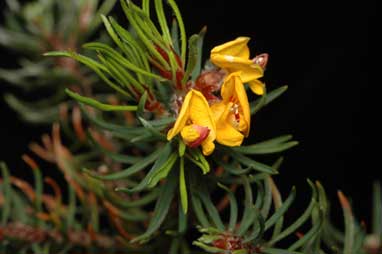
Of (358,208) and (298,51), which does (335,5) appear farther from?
(358,208)

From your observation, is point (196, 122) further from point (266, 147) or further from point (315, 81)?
point (315, 81)

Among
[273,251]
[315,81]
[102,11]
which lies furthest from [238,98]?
[315,81]

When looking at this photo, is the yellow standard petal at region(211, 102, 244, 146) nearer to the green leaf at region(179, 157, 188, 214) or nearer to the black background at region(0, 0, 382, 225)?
the green leaf at region(179, 157, 188, 214)

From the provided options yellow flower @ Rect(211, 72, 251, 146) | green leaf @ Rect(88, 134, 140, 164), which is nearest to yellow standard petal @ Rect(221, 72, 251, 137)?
yellow flower @ Rect(211, 72, 251, 146)

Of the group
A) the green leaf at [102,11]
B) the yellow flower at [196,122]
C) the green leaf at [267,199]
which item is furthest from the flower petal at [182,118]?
the green leaf at [102,11]

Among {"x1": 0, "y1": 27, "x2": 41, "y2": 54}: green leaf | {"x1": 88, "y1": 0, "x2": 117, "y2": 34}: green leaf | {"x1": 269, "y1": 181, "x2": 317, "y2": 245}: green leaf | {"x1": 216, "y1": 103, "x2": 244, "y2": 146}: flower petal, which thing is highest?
{"x1": 88, "y1": 0, "x2": 117, "y2": 34}: green leaf

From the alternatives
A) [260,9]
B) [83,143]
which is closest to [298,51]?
[260,9]

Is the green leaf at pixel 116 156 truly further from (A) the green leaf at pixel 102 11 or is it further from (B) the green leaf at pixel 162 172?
(A) the green leaf at pixel 102 11
